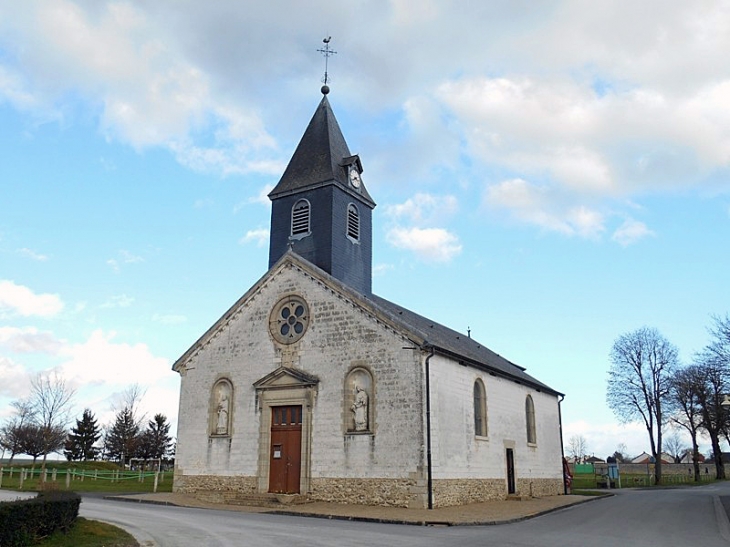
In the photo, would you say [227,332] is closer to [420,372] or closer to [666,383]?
[420,372]

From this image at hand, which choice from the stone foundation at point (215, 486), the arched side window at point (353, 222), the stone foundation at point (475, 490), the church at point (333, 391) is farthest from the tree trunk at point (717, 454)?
the stone foundation at point (215, 486)

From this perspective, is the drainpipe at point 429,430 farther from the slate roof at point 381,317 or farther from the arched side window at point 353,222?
the arched side window at point 353,222

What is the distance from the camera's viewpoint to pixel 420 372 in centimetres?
2108

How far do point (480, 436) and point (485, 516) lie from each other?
6.20m

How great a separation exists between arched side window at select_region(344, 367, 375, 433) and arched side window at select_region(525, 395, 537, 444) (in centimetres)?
1177

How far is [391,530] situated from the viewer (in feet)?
50.5

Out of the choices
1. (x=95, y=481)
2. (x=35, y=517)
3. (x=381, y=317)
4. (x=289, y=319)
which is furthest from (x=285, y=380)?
(x=95, y=481)

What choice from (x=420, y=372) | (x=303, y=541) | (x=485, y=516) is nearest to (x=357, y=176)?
(x=420, y=372)

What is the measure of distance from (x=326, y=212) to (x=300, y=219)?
1472mm

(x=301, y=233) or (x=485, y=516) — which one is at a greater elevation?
(x=301, y=233)

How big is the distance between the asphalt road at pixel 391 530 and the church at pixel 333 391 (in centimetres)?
356

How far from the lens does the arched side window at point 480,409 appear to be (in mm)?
24750

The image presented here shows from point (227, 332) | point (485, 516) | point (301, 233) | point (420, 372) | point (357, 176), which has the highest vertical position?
point (357, 176)

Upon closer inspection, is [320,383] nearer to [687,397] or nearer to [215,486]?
[215,486]
